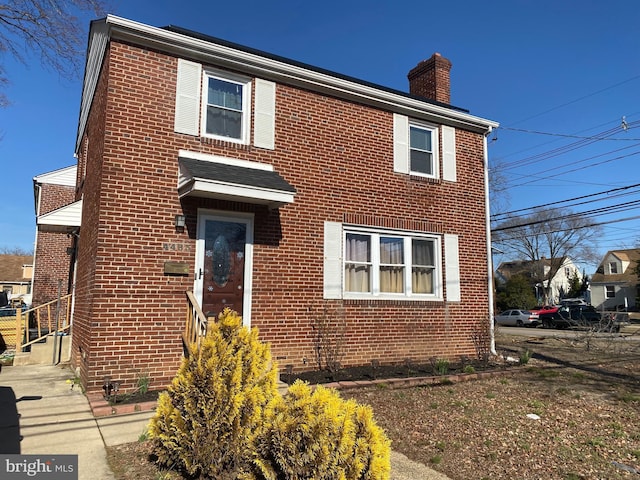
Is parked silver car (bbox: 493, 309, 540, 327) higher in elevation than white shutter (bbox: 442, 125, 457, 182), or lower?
lower

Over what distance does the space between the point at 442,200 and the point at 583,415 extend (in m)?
5.43

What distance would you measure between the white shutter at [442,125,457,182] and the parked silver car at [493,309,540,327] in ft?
87.1

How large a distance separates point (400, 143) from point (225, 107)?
12.9ft

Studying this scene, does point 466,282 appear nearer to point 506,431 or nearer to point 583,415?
point 583,415

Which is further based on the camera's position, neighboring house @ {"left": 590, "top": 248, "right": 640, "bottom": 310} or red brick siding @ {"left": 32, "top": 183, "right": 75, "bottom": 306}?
neighboring house @ {"left": 590, "top": 248, "right": 640, "bottom": 310}

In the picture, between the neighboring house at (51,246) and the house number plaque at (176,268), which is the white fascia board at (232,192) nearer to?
the house number plaque at (176,268)

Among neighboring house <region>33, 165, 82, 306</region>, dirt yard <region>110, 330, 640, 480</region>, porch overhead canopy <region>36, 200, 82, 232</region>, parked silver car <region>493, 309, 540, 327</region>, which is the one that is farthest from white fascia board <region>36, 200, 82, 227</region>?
parked silver car <region>493, 309, 540, 327</region>

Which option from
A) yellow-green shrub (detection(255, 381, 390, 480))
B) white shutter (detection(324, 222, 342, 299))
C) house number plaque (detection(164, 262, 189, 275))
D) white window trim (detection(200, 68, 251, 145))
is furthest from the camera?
white shutter (detection(324, 222, 342, 299))

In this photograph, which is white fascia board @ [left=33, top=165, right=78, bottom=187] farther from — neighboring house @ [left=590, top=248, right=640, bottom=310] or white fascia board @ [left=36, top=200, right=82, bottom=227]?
neighboring house @ [left=590, top=248, right=640, bottom=310]

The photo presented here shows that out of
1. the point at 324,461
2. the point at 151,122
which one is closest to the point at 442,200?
the point at 151,122

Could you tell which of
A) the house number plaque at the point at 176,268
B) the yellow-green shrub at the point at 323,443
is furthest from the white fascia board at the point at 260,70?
the yellow-green shrub at the point at 323,443

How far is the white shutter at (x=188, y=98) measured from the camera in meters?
7.59

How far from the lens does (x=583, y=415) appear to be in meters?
6.08

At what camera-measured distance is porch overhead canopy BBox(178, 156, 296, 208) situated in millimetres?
6777
